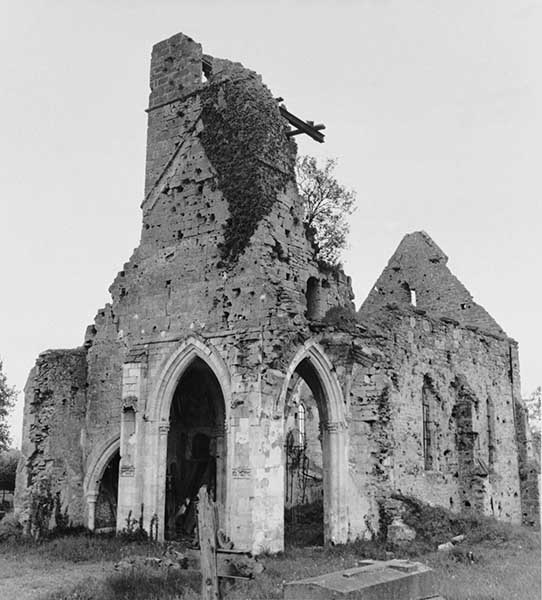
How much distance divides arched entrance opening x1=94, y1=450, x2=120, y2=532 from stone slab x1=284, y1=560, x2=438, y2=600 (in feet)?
39.4

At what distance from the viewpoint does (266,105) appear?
1814 centimetres

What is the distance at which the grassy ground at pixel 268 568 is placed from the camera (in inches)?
434

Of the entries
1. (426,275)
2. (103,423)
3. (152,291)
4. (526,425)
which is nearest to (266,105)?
→ (152,291)

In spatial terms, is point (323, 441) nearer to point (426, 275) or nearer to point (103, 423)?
point (103, 423)

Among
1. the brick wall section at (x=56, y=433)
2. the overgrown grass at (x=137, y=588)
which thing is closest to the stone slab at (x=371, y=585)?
the overgrown grass at (x=137, y=588)

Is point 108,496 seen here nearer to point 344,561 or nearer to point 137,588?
point 344,561

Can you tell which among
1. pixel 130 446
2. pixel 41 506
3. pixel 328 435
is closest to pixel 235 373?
pixel 328 435

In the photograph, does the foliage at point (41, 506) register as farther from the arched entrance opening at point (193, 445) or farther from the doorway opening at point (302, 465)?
the doorway opening at point (302, 465)

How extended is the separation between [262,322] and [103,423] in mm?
6781

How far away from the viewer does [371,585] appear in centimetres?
866

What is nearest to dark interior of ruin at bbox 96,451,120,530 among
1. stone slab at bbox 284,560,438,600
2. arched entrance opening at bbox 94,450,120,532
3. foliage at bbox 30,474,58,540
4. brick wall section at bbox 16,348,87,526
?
arched entrance opening at bbox 94,450,120,532

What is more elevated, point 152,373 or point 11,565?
point 152,373

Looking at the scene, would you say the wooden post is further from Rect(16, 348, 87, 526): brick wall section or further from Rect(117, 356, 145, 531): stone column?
Rect(16, 348, 87, 526): brick wall section

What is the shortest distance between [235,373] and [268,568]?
4150mm
